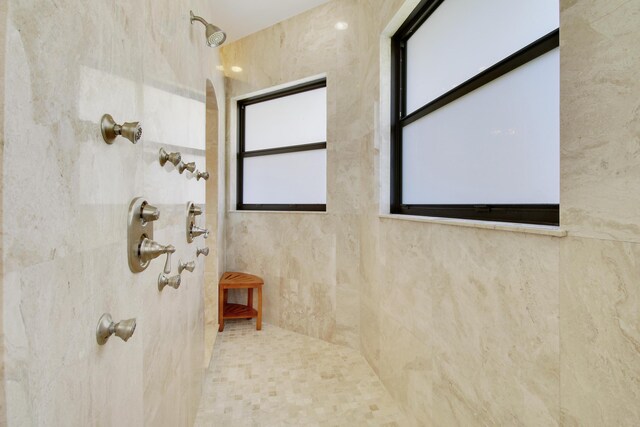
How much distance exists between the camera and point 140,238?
31.2 inches

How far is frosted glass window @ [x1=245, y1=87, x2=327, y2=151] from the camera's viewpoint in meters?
2.62

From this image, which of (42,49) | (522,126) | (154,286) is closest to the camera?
(42,49)

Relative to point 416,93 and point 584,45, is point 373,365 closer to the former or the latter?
point 416,93

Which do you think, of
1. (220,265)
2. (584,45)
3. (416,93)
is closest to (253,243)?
(220,265)

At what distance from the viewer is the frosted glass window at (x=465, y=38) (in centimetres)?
104

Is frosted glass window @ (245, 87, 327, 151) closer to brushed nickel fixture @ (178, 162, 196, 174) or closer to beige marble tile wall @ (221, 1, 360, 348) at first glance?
beige marble tile wall @ (221, 1, 360, 348)

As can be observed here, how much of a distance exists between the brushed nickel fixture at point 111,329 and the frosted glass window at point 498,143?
1.19m

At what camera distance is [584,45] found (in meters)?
0.69

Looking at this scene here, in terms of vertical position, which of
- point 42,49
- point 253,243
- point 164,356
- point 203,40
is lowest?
point 164,356

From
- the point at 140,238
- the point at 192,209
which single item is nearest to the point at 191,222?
the point at 192,209

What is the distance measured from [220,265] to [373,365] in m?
1.55

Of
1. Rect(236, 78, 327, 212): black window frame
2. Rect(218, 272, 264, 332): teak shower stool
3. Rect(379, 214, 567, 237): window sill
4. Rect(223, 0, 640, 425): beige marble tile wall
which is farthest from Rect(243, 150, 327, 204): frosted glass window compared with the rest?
Rect(379, 214, 567, 237): window sill

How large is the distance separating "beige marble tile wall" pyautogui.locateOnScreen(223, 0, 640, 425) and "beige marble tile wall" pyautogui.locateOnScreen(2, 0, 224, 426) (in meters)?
1.02

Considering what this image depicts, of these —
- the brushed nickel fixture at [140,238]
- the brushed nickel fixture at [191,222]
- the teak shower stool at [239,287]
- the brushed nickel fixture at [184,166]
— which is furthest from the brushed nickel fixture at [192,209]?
the teak shower stool at [239,287]
